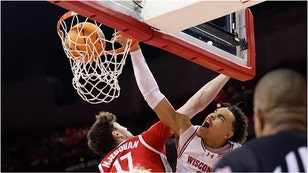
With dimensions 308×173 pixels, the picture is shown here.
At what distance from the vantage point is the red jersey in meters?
2.85

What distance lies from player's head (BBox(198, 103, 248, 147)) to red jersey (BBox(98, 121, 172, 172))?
0.20 meters

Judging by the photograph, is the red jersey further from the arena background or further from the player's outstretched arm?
the arena background

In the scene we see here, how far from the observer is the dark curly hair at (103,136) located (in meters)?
3.18

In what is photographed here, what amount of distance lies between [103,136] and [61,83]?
170 inches

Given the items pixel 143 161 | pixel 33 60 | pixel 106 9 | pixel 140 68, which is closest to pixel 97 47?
pixel 140 68

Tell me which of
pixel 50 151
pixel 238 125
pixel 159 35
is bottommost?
pixel 50 151

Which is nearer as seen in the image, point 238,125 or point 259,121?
point 259,121

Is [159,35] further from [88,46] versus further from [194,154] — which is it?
[194,154]

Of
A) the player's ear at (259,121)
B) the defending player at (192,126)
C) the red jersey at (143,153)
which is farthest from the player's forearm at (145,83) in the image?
the player's ear at (259,121)

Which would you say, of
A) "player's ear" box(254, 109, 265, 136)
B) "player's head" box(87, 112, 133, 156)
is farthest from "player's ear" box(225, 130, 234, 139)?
"player's ear" box(254, 109, 265, 136)

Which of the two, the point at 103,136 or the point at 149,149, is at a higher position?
the point at 149,149

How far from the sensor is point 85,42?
8.87 feet

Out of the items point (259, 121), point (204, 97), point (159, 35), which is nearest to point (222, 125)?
point (204, 97)

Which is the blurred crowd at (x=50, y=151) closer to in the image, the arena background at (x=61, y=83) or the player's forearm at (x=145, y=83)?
the arena background at (x=61, y=83)
